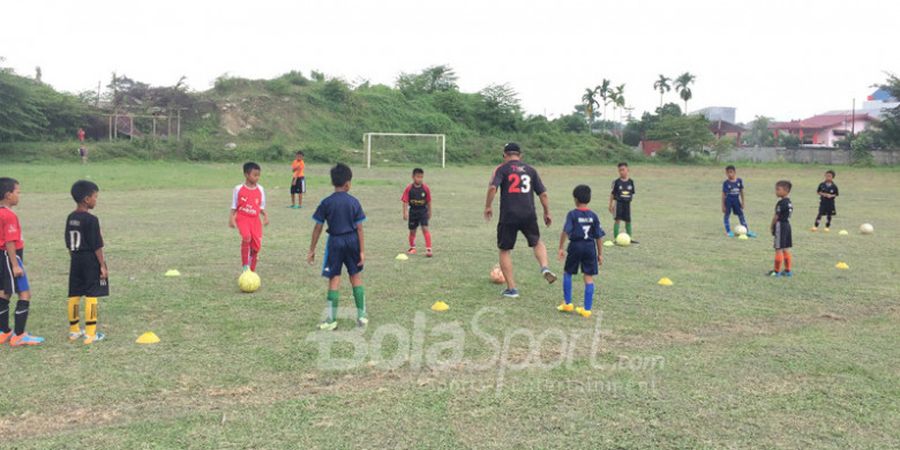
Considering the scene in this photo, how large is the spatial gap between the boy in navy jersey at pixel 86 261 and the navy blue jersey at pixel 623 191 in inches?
412

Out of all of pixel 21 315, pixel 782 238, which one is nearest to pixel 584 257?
pixel 782 238

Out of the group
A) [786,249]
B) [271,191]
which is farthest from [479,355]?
[271,191]

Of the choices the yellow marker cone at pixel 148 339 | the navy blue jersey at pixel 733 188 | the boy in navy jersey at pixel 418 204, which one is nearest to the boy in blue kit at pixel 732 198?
the navy blue jersey at pixel 733 188

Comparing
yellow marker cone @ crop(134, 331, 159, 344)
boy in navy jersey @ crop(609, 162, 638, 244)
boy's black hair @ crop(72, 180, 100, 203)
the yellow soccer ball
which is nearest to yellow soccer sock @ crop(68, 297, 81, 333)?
yellow marker cone @ crop(134, 331, 159, 344)

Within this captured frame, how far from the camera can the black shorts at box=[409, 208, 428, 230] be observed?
12148 mm

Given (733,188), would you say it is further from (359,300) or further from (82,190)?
(82,190)

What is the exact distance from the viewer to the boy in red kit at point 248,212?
9.58 meters

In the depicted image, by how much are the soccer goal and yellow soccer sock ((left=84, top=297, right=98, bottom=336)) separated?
4846 cm

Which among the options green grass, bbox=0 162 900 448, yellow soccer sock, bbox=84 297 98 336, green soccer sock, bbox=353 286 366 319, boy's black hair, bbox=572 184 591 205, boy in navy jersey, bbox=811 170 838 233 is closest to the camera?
green grass, bbox=0 162 900 448

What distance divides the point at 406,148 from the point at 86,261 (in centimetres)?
5264

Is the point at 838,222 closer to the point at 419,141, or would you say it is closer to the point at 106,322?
the point at 106,322

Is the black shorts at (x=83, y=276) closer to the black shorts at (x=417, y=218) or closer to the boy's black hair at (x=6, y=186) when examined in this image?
the boy's black hair at (x=6, y=186)

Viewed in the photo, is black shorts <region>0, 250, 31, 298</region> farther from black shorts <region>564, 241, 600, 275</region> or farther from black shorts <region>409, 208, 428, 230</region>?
black shorts <region>409, 208, 428, 230</region>

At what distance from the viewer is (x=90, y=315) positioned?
665 cm
